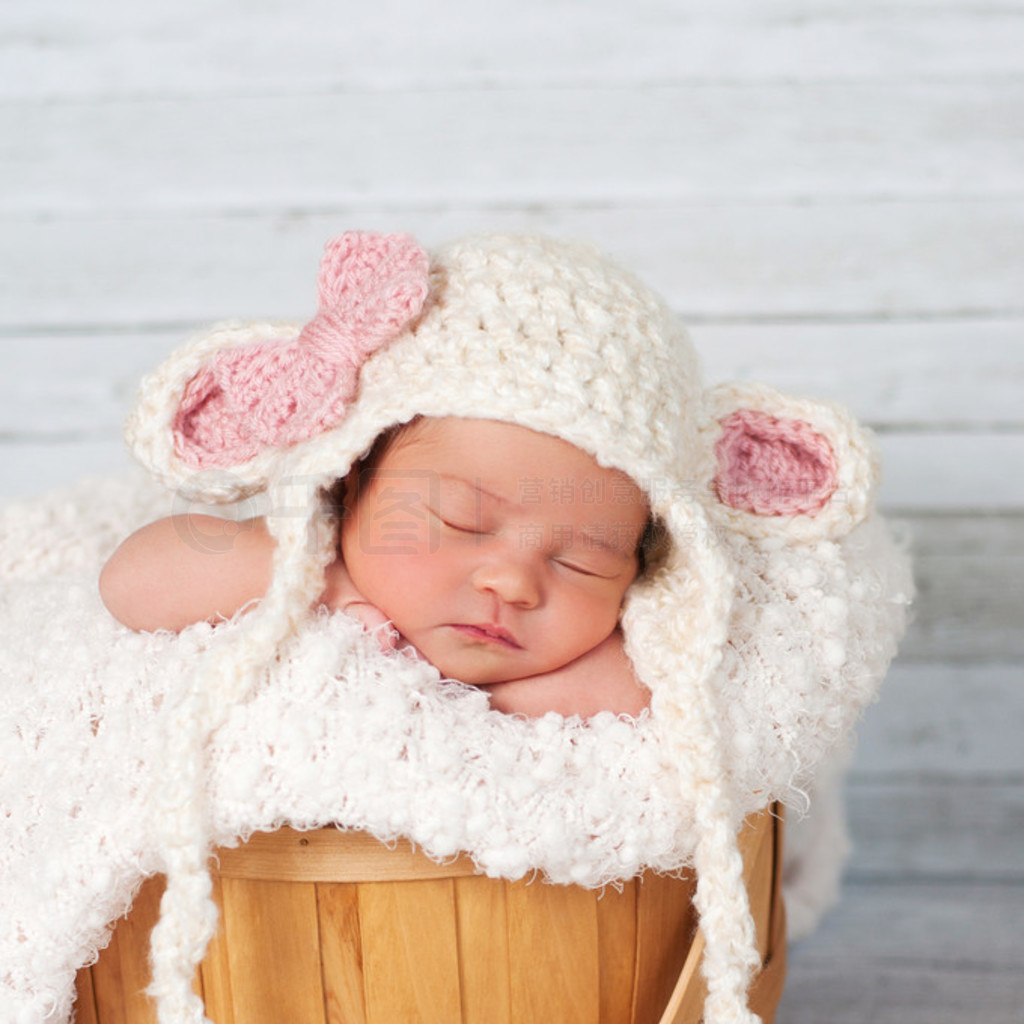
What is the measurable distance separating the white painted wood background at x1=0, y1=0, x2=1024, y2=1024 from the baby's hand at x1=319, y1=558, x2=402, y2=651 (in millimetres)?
851

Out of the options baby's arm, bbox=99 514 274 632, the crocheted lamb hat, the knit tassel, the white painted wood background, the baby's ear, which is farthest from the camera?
the white painted wood background

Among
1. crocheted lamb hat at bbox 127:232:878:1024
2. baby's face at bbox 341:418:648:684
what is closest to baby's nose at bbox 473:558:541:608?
baby's face at bbox 341:418:648:684

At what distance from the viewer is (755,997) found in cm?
116

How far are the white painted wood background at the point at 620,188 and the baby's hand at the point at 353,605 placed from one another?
2.79 ft

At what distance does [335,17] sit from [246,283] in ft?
1.37

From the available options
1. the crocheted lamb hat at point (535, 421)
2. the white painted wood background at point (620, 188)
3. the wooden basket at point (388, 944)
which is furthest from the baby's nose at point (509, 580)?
the white painted wood background at point (620, 188)

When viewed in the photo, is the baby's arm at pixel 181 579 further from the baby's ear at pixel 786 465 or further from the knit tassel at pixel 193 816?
the baby's ear at pixel 786 465

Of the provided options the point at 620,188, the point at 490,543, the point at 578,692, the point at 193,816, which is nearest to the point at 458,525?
the point at 490,543

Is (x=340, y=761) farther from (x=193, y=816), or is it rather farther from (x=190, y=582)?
(x=190, y=582)

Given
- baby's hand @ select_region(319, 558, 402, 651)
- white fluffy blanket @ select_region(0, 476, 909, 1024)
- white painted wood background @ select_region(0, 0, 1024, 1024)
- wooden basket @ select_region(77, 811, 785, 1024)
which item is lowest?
wooden basket @ select_region(77, 811, 785, 1024)

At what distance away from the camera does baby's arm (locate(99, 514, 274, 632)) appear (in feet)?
3.40

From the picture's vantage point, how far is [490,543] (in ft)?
3.33

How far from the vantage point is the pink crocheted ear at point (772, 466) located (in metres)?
1.16

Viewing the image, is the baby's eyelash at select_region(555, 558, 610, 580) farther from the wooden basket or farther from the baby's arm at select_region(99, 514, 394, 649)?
the wooden basket
